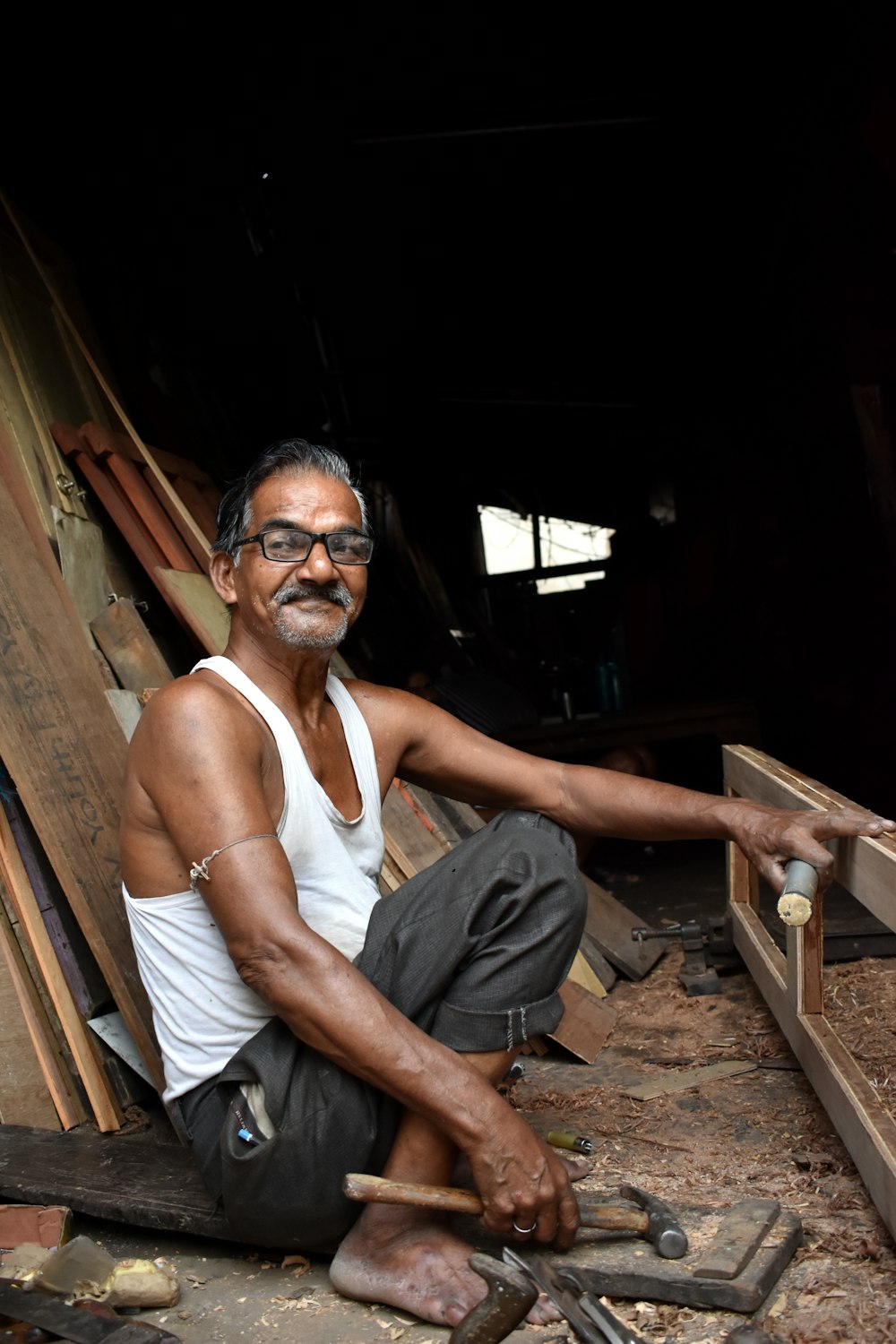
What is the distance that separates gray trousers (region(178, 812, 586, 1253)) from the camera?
6.25 ft

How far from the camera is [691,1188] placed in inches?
90.0

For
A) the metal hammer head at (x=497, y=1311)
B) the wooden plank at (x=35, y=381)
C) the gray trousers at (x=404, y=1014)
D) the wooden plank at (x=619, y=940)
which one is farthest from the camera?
the wooden plank at (x=619, y=940)

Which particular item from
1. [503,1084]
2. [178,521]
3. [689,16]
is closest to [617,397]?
[689,16]

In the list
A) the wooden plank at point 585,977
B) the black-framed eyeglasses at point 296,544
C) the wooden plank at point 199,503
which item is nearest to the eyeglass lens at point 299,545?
the black-framed eyeglasses at point 296,544

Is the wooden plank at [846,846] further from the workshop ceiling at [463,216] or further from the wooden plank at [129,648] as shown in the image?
the workshop ceiling at [463,216]

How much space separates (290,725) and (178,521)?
5.85ft

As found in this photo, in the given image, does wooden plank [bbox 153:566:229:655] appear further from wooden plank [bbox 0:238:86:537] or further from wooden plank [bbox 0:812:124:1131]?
wooden plank [bbox 0:812:124:1131]

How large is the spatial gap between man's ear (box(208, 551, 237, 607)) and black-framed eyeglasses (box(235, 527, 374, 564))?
9cm

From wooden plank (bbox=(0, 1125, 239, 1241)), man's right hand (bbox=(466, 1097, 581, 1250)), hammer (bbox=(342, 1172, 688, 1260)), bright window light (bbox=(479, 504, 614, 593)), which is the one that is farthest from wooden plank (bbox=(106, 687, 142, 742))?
bright window light (bbox=(479, 504, 614, 593))

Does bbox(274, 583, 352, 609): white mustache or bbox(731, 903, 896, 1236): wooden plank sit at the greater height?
bbox(274, 583, 352, 609): white mustache

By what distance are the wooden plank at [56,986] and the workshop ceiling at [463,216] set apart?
2716 millimetres

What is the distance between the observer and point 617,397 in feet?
30.0

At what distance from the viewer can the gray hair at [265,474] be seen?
2375mm

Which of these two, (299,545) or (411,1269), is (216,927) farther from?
(299,545)
